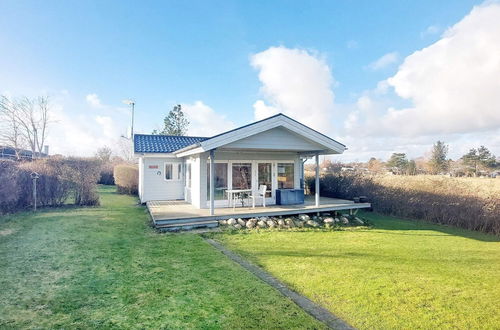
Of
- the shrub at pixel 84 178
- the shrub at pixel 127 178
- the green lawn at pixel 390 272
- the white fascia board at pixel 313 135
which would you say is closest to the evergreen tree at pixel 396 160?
the white fascia board at pixel 313 135

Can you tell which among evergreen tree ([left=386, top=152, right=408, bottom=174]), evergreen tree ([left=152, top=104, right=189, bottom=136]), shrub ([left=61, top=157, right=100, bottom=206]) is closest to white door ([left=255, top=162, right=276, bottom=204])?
shrub ([left=61, top=157, right=100, bottom=206])

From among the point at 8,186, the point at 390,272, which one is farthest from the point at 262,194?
the point at 8,186

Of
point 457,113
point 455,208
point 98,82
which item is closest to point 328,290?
point 455,208

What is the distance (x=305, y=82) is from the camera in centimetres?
1590

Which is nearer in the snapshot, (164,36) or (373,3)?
(373,3)

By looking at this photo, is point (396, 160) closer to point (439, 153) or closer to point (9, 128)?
point (439, 153)

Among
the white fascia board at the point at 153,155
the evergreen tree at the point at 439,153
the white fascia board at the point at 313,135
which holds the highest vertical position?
the evergreen tree at the point at 439,153

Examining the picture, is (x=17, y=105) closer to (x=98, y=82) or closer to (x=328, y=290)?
(x=98, y=82)

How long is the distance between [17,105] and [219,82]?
24.6 meters

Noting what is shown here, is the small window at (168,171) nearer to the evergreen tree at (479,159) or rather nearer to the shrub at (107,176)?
the shrub at (107,176)

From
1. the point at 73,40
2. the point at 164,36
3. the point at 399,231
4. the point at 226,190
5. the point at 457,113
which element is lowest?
the point at 399,231

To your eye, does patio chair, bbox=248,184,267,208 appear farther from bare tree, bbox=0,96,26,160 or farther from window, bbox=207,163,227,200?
bare tree, bbox=0,96,26,160

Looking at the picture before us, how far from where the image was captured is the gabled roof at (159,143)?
13.8m

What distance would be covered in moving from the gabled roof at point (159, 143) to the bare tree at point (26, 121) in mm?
21758
